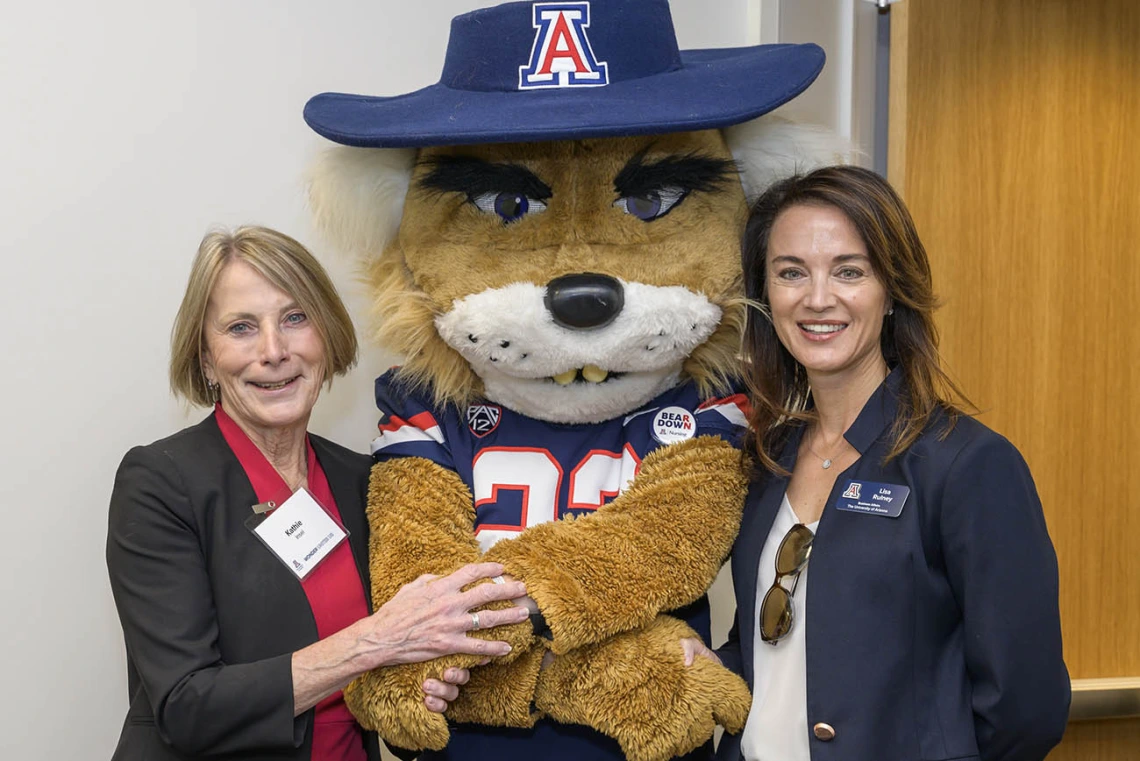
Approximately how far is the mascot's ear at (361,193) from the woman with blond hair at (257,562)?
11 cm

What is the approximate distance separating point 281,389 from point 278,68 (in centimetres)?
97

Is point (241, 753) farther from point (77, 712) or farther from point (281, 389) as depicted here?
point (77, 712)

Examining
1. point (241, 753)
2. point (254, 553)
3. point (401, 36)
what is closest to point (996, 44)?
point (401, 36)

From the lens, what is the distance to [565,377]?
184cm

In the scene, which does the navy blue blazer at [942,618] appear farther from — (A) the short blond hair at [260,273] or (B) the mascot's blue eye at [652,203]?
(A) the short blond hair at [260,273]

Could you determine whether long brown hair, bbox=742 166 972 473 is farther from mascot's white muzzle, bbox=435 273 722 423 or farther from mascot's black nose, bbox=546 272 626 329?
mascot's black nose, bbox=546 272 626 329

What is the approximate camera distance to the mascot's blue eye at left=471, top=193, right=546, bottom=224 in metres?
1.85

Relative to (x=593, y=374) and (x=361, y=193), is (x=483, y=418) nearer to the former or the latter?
(x=593, y=374)

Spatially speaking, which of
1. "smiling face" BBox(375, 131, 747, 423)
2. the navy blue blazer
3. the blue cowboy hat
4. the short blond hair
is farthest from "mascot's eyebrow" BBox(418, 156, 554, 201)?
the navy blue blazer

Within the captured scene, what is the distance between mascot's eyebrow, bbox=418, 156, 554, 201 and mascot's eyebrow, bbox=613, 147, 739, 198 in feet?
0.42

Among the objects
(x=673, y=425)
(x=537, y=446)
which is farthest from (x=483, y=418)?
(x=673, y=425)

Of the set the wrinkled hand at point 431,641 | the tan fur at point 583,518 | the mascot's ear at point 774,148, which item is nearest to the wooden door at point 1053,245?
the mascot's ear at point 774,148

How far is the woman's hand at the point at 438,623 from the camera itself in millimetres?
1610

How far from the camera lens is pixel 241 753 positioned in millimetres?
1714
